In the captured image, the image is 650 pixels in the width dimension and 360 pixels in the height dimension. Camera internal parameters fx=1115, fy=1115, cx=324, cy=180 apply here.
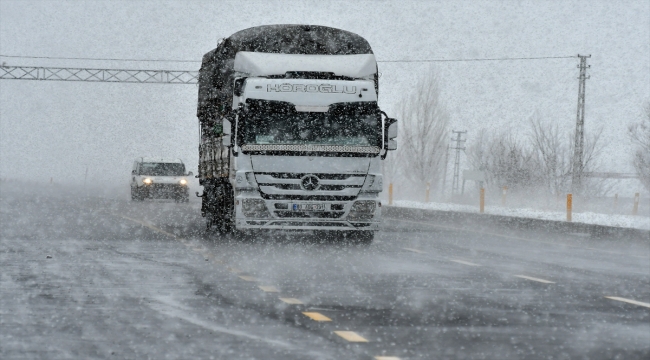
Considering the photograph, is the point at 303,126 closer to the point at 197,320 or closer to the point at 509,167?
the point at 197,320

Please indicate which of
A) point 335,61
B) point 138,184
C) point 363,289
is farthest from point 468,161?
point 363,289

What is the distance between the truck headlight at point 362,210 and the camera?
19375 millimetres

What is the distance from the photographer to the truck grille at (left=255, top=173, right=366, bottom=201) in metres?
19.2

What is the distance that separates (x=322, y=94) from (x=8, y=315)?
10576mm

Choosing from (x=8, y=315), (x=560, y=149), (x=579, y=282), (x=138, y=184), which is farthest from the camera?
(x=560, y=149)

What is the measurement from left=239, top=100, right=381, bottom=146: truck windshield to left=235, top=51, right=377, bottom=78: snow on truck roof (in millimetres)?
709

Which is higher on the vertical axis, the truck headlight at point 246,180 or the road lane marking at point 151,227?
the truck headlight at point 246,180

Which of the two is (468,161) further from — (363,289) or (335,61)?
(363,289)

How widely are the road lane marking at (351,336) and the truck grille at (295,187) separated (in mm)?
10529

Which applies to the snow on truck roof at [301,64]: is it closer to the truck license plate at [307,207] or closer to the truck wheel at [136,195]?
the truck license plate at [307,207]

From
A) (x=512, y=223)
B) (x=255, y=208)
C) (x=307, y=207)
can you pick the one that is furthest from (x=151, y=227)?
(x=512, y=223)

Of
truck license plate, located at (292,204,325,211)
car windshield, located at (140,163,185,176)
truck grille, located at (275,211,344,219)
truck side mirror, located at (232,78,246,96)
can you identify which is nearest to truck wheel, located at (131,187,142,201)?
car windshield, located at (140,163,185,176)

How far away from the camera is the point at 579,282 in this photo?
13555 millimetres

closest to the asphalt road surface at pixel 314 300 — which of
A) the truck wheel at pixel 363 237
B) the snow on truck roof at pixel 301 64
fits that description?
the truck wheel at pixel 363 237
